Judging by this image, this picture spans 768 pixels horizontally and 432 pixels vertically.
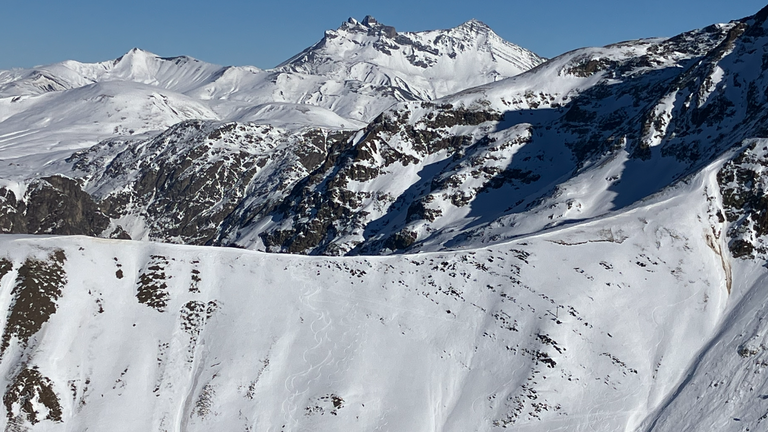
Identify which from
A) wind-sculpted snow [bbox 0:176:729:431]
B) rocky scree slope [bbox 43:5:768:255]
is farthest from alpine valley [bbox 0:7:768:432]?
rocky scree slope [bbox 43:5:768:255]

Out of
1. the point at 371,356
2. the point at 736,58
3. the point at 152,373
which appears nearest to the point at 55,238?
the point at 152,373

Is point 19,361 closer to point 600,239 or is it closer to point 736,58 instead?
point 600,239

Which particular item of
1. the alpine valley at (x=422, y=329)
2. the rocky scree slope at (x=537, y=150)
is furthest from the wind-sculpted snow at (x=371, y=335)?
the rocky scree slope at (x=537, y=150)

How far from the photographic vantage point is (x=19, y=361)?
7581 cm

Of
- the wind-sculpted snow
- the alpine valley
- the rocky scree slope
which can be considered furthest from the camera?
the rocky scree slope

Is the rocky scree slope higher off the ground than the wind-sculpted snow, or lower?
higher

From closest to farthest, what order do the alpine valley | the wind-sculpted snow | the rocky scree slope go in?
1. the alpine valley
2. the wind-sculpted snow
3. the rocky scree slope

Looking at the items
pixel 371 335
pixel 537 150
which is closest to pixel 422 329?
pixel 371 335

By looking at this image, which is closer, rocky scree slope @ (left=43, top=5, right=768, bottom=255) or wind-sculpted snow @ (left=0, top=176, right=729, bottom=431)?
wind-sculpted snow @ (left=0, top=176, right=729, bottom=431)

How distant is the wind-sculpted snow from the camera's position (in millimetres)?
75500

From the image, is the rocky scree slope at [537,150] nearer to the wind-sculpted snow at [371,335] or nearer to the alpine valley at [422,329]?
the alpine valley at [422,329]

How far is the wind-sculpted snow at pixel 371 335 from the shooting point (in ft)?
248

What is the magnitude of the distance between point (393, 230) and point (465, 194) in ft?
51.1

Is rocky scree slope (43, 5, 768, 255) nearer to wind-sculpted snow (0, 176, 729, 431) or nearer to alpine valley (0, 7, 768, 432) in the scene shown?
alpine valley (0, 7, 768, 432)
